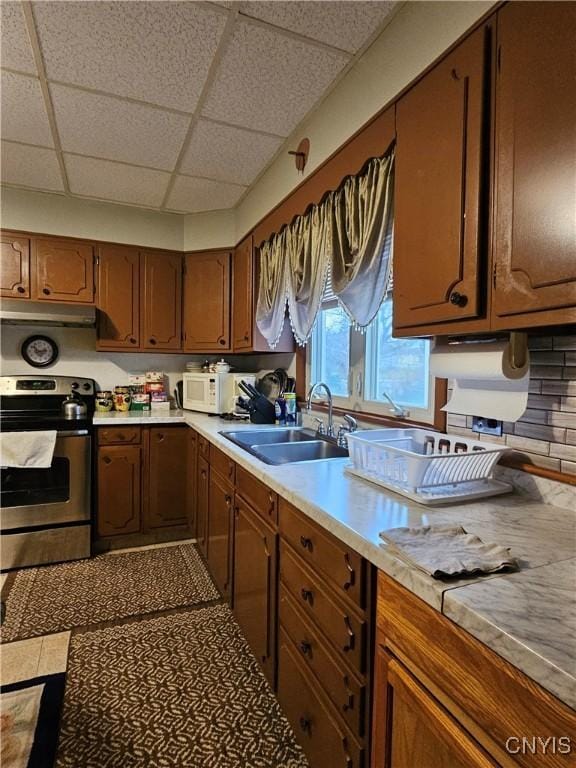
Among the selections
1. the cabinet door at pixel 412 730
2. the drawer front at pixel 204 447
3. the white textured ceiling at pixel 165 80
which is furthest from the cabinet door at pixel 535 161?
the drawer front at pixel 204 447

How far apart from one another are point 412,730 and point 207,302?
290 cm

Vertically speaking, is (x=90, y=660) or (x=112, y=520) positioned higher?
(x=112, y=520)

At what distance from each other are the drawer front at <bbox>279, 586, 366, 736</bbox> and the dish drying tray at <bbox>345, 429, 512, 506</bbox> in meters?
0.46

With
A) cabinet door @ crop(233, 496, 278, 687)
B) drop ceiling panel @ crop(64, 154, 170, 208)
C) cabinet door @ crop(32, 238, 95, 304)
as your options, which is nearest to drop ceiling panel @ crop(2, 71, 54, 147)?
drop ceiling panel @ crop(64, 154, 170, 208)

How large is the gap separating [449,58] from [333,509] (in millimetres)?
1282

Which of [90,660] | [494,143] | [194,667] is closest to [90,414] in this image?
[90,660]

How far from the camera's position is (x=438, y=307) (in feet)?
3.84

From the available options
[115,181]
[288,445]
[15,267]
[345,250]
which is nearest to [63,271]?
[15,267]

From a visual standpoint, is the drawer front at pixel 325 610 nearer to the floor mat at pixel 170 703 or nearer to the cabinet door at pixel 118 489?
the floor mat at pixel 170 703

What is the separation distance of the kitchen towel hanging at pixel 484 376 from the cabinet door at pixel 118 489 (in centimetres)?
222

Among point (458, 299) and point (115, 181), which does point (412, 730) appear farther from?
point (115, 181)

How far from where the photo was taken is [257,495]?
160 cm

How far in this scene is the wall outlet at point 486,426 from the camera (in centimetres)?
129

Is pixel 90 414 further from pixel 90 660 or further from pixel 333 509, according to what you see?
pixel 333 509
